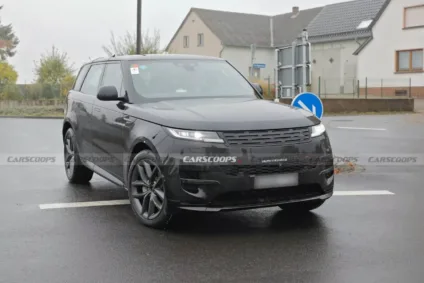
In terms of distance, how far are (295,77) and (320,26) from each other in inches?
1482

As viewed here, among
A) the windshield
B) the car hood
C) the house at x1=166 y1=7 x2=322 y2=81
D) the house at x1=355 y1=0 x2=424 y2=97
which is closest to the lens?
the car hood

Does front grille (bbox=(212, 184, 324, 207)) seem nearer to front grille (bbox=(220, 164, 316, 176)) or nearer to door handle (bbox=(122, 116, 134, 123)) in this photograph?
front grille (bbox=(220, 164, 316, 176))

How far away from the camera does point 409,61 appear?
37312mm

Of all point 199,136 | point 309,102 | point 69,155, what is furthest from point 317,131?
point 69,155

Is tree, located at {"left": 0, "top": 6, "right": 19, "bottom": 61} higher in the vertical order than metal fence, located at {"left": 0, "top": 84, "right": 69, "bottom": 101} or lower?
higher

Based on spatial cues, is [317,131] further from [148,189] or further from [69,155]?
[69,155]

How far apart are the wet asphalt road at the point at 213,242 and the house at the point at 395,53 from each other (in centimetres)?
2987

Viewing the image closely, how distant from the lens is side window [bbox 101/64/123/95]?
7.03m

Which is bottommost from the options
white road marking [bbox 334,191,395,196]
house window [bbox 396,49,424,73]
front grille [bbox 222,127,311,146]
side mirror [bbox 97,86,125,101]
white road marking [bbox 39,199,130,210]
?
white road marking [bbox 334,191,395,196]

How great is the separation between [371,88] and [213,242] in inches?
1352

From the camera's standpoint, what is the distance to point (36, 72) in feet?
162

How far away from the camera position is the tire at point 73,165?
8.30 metres

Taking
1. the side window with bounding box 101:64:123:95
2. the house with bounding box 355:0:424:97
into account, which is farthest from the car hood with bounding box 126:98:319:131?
the house with bounding box 355:0:424:97

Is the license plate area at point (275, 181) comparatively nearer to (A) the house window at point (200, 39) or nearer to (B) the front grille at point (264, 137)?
(B) the front grille at point (264, 137)
